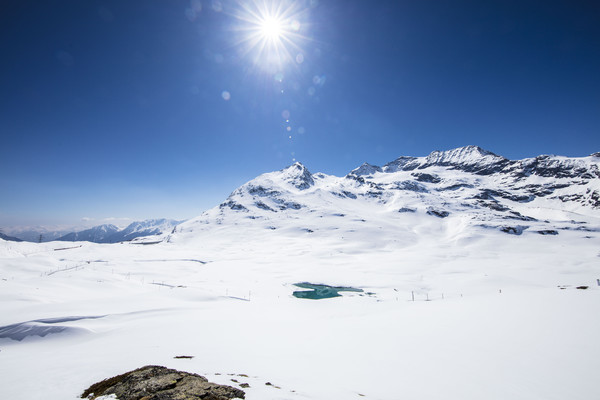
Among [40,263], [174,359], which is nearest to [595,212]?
[174,359]

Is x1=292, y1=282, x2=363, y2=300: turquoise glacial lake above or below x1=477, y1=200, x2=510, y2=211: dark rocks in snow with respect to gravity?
below

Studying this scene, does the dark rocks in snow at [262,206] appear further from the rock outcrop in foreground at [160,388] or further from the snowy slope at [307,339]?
the rock outcrop in foreground at [160,388]

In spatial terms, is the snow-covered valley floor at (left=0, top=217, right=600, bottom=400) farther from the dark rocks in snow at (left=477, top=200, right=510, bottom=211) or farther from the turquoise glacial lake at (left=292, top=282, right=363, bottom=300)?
the dark rocks in snow at (left=477, top=200, right=510, bottom=211)

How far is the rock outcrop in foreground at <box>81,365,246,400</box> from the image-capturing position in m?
6.65

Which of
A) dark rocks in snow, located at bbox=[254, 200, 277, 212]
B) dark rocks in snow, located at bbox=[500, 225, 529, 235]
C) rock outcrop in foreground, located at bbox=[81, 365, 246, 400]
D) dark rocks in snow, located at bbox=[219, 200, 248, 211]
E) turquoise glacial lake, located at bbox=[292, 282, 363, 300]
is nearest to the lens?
rock outcrop in foreground, located at bbox=[81, 365, 246, 400]

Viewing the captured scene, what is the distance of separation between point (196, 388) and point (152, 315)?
1683 cm

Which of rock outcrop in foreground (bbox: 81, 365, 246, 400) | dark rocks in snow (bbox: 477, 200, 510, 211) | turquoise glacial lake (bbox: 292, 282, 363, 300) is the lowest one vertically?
rock outcrop in foreground (bbox: 81, 365, 246, 400)

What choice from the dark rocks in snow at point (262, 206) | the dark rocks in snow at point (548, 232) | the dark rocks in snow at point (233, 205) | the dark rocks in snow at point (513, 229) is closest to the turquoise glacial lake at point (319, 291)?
the dark rocks in snow at point (513, 229)

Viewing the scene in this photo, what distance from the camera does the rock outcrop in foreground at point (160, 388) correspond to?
6.65 m

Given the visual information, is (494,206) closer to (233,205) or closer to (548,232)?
(548,232)

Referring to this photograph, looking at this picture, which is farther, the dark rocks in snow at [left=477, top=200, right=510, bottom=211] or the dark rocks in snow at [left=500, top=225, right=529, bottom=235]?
the dark rocks in snow at [left=477, top=200, right=510, bottom=211]

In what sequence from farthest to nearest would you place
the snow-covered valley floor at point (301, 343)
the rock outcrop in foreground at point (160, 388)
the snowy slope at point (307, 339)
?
1. the snowy slope at point (307, 339)
2. the snow-covered valley floor at point (301, 343)
3. the rock outcrop in foreground at point (160, 388)

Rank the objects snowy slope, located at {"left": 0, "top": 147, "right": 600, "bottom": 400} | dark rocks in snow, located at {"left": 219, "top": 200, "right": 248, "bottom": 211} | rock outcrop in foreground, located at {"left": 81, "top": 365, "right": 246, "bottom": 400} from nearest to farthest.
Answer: rock outcrop in foreground, located at {"left": 81, "top": 365, "right": 246, "bottom": 400} → snowy slope, located at {"left": 0, "top": 147, "right": 600, "bottom": 400} → dark rocks in snow, located at {"left": 219, "top": 200, "right": 248, "bottom": 211}

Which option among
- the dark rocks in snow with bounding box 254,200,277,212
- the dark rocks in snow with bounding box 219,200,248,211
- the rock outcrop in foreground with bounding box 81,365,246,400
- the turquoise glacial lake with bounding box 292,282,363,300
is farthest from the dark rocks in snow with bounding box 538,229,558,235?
the dark rocks in snow with bounding box 219,200,248,211
